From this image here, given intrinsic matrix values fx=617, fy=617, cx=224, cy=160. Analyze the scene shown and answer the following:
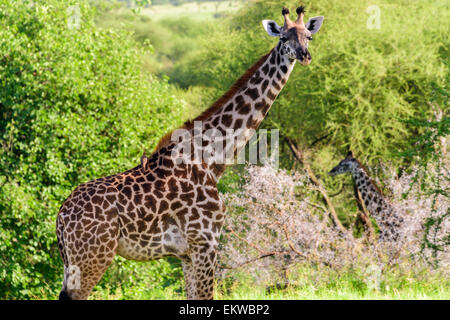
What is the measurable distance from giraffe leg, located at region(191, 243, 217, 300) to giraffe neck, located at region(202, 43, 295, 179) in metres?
0.88

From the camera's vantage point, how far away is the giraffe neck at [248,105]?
6078 millimetres

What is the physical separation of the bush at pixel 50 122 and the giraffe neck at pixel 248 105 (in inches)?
327

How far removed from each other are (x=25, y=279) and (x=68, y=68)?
4.87m

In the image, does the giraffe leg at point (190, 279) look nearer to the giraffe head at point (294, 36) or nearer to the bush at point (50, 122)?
the giraffe head at point (294, 36)

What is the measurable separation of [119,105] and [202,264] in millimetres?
10402

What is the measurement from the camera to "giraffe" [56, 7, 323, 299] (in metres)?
5.57

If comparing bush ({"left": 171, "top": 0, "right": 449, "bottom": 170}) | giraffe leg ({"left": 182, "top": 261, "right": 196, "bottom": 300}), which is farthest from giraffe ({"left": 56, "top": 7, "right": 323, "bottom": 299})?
bush ({"left": 171, "top": 0, "right": 449, "bottom": 170})

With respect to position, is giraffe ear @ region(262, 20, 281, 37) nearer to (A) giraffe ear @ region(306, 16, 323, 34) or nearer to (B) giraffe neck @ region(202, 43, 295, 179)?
(B) giraffe neck @ region(202, 43, 295, 179)

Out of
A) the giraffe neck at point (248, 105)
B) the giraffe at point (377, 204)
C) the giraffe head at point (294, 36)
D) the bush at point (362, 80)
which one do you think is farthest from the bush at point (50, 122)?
the giraffe head at point (294, 36)

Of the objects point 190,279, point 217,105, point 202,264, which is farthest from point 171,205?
point 217,105

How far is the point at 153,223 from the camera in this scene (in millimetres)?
5699

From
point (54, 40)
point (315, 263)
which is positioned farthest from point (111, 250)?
point (54, 40)

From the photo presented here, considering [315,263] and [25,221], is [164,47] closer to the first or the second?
[25,221]
